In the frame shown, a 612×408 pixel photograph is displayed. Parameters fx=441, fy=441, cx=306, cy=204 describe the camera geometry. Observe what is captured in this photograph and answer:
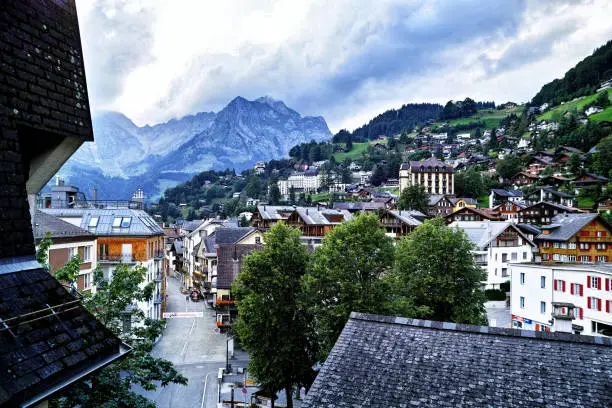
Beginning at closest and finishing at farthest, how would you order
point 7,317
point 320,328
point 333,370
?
1. point 7,317
2. point 333,370
3. point 320,328

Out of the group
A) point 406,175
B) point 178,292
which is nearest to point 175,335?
point 178,292

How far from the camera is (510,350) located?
1277 cm

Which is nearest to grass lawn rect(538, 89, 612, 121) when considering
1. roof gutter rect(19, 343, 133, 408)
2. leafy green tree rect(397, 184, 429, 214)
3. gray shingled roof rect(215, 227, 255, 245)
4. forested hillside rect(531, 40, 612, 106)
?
forested hillside rect(531, 40, 612, 106)

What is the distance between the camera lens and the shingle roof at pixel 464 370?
37.0 ft

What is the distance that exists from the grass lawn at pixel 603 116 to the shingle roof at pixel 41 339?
150735 mm

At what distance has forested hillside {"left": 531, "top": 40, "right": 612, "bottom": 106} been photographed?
168m

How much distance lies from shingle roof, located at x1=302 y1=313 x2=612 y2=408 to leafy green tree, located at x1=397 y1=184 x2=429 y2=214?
91851 millimetres

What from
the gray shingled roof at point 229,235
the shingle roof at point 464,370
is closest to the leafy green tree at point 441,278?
the shingle roof at point 464,370

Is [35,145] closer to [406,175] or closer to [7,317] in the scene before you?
[7,317]

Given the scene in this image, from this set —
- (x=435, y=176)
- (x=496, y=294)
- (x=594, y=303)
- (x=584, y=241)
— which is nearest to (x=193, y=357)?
(x=594, y=303)

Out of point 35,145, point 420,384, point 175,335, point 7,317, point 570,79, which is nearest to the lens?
point 7,317

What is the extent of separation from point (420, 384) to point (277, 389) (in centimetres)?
1725

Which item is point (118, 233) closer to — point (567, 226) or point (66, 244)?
point (66, 244)

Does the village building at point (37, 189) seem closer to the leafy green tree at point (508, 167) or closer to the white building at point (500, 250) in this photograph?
the white building at point (500, 250)
